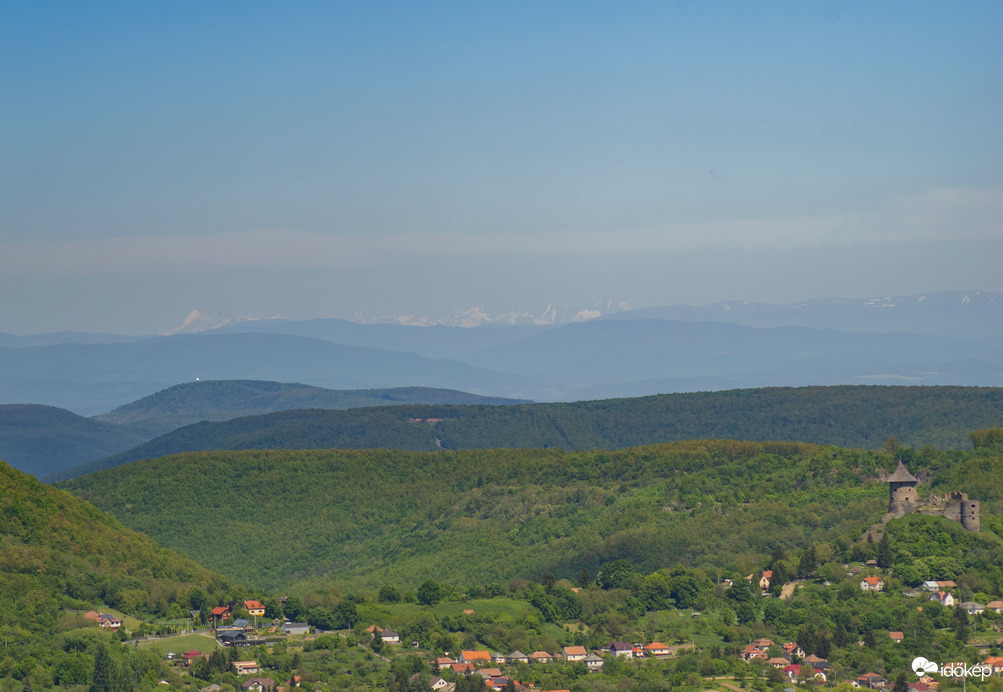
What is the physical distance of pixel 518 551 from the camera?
151 m

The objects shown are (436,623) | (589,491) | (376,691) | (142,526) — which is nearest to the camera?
(376,691)

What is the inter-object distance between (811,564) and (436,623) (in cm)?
2708

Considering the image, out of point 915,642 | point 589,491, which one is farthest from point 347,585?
point 915,642

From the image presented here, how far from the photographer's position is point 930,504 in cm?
12000

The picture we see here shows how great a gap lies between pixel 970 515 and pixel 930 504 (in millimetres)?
4301

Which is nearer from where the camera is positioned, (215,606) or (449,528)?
(215,606)

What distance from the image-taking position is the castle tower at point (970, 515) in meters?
116

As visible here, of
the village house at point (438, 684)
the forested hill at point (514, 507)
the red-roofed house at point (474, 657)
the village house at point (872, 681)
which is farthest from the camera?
the forested hill at point (514, 507)

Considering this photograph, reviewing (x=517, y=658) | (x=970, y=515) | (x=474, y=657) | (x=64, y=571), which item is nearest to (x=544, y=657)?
(x=517, y=658)

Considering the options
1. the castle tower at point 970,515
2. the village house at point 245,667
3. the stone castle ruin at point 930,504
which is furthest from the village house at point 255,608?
the castle tower at point 970,515

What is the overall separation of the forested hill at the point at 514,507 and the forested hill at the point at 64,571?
20592 millimetres

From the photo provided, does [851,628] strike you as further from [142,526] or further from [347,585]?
[142,526]

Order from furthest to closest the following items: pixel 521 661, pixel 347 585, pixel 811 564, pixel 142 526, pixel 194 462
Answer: pixel 194 462, pixel 142 526, pixel 347 585, pixel 811 564, pixel 521 661

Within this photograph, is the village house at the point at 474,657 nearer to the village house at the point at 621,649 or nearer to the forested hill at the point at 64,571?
the village house at the point at 621,649
